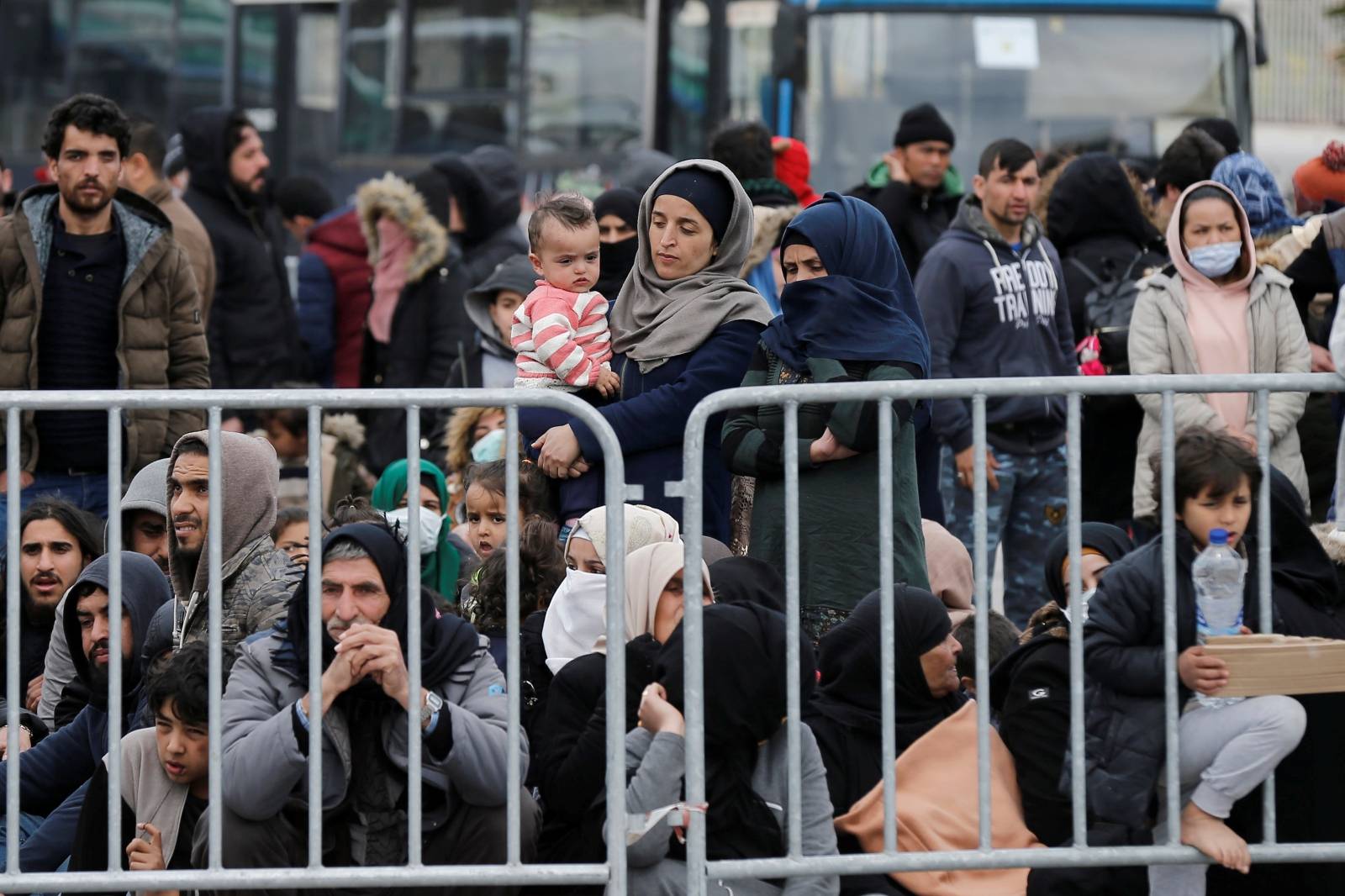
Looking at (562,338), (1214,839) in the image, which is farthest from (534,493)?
(1214,839)

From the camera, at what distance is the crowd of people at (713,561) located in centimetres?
471

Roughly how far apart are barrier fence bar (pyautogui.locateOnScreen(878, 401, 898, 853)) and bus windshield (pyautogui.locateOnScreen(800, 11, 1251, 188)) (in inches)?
297

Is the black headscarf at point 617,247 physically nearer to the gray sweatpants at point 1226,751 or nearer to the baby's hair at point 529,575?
the baby's hair at point 529,575

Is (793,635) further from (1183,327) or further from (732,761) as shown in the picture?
(1183,327)

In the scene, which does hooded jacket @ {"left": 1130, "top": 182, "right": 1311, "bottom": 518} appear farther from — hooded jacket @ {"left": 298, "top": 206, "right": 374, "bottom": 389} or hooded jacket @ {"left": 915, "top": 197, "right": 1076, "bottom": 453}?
hooded jacket @ {"left": 298, "top": 206, "right": 374, "bottom": 389}

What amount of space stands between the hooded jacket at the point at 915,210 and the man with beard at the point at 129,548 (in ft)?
12.6

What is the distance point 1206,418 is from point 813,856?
1536 millimetres

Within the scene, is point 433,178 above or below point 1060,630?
above

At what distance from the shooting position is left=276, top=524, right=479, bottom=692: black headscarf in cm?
475

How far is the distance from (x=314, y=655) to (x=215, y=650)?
228 mm

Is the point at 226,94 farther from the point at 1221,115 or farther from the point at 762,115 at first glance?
the point at 1221,115

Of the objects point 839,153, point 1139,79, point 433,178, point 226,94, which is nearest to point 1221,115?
point 1139,79

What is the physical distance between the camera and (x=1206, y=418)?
5199mm

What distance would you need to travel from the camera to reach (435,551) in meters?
6.76
